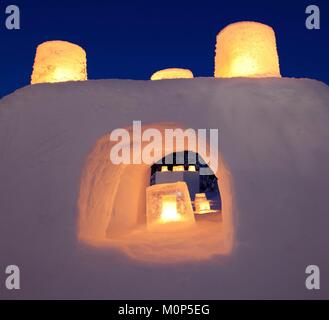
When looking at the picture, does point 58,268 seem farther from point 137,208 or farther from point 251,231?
point 137,208

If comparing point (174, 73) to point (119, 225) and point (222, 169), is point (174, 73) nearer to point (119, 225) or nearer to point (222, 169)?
point (222, 169)

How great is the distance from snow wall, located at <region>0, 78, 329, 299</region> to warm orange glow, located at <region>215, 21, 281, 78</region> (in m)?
0.59

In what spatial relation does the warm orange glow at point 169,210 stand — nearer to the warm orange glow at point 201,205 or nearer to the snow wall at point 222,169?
the snow wall at point 222,169

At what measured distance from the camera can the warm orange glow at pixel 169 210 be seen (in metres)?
7.49

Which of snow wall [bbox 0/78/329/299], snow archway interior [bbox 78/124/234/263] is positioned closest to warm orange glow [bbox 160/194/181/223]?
snow archway interior [bbox 78/124/234/263]

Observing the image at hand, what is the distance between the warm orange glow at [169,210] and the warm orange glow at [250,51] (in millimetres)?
4333

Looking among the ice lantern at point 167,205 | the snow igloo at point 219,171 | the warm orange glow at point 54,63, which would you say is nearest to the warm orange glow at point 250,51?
the snow igloo at point 219,171

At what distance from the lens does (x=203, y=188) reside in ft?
77.7

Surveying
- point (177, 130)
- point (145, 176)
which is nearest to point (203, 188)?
point (145, 176)

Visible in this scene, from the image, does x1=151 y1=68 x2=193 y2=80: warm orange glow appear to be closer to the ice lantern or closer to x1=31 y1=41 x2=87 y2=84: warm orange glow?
x1=31 y1=41 x2=87 y2=84: warm orange glow

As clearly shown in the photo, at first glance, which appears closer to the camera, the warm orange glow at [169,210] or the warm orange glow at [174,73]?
the warm orange glow at [174,73]

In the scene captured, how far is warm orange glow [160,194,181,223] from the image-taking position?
24.6 feet

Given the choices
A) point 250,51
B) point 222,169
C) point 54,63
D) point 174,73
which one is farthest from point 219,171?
point 54,63
